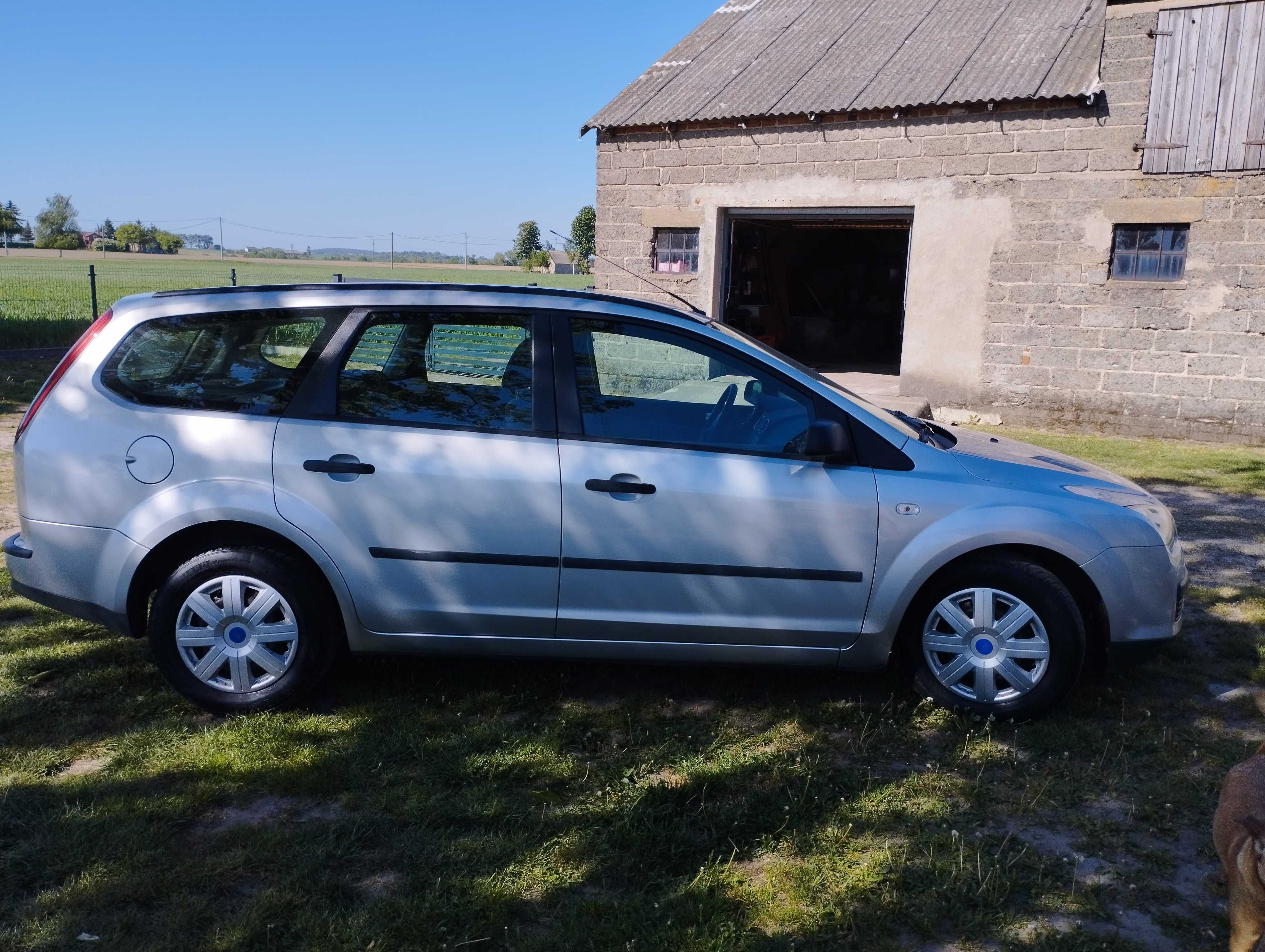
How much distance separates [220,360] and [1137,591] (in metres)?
3.80

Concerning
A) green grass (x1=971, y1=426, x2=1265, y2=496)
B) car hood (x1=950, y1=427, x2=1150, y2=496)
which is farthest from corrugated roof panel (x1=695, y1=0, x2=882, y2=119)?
car hood (x1=950, y1=427, x2=1150, y2=496)

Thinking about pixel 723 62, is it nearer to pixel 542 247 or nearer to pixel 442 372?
pixel 442 372

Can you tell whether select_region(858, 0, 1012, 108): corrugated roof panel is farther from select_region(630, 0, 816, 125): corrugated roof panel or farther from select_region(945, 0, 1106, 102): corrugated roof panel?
select_region(630, 0, 816, 125): corrugated roof panel

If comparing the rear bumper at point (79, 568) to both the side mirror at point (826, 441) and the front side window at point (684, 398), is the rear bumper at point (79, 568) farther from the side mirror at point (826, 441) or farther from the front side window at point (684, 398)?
the side mirror at point (826, 441)

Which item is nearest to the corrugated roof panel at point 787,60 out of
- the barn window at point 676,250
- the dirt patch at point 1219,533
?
the barn window at point 676,250

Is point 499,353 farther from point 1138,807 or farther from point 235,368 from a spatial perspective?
point 1138,807

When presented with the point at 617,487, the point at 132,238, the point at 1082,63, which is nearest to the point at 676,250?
the point at 1082,63

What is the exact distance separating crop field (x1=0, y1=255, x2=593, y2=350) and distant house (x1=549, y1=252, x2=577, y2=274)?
2.70m

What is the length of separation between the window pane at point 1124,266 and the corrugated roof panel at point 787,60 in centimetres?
453

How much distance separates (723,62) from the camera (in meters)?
14.8

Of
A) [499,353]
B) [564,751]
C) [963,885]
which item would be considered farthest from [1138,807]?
[499,353]

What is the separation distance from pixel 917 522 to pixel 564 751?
1.63 m

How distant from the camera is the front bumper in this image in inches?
160

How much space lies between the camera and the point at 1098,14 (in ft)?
42.4
